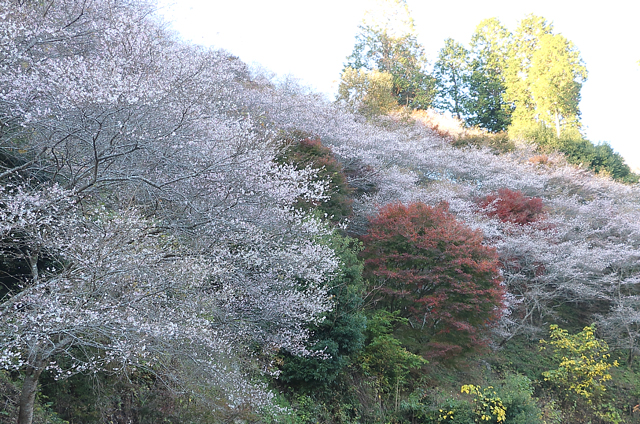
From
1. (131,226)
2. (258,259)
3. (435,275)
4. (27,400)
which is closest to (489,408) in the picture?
(435,275)

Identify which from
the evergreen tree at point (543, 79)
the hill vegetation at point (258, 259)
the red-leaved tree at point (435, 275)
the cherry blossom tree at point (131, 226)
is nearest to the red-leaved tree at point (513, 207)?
the hill vegetation at point (258, 259)

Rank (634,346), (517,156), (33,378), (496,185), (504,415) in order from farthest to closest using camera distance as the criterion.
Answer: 1. (517,156)
2. (496,185)
3. (634,346)
4. (504,415)
5. (33,378)

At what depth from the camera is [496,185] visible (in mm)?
16703

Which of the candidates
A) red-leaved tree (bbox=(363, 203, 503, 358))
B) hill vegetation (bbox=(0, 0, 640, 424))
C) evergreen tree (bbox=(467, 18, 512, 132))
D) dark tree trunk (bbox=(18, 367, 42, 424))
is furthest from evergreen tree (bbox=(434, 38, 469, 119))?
dark tree trunk (bbox=(18, 367, 42, 424))

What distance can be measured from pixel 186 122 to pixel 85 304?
2.97m

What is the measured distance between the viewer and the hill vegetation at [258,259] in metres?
4.20

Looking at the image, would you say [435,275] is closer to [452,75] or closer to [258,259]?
[258,259]

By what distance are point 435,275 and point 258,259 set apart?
13.8ft

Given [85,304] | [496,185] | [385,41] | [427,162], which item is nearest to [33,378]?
[85,304]

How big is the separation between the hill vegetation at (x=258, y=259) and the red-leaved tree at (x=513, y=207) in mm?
86

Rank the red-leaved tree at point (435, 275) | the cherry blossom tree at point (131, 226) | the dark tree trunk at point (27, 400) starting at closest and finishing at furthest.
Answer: the cherry blossom tree at point (131, 226), the dark tree trunk at point (27, 400), the red-leaved tree at point (435, 275)

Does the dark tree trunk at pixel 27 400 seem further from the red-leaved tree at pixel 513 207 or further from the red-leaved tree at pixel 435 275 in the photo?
the red-leaved tree at pixel 513 207

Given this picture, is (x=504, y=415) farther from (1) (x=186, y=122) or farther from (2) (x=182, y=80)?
(2) (x=182, y=80)

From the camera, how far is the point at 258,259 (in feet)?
19.7
